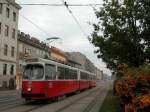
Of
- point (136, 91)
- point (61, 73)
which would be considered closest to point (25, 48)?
point (61, 73)

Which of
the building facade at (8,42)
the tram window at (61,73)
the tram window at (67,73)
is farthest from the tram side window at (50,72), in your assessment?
the building facade at (8,42)

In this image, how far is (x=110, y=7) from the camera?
20.2m

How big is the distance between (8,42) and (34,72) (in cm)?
3890

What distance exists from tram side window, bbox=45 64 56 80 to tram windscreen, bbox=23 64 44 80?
0.43 metres

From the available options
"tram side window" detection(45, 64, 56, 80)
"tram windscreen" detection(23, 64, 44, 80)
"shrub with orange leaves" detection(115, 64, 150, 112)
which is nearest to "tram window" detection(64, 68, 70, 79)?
"tram side window" detection(45, 64, 56, 80)

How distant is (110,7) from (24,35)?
55.4 m

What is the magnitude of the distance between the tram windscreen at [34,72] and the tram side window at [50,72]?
17.1 inches

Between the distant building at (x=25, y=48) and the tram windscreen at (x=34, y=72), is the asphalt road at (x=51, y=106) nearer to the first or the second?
the tram windscreen at (x=34, y=72)

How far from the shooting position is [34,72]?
23.8 m

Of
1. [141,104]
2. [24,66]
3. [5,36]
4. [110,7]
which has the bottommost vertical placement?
[141,104]

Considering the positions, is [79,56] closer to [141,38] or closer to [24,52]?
[24,52]

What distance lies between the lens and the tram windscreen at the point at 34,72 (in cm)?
2367

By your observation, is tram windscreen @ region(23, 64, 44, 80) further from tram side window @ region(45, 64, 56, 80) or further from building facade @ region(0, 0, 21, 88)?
building facade @ region(0, 0, 21, 88)

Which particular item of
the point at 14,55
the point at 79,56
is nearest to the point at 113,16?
the point at 14,55
